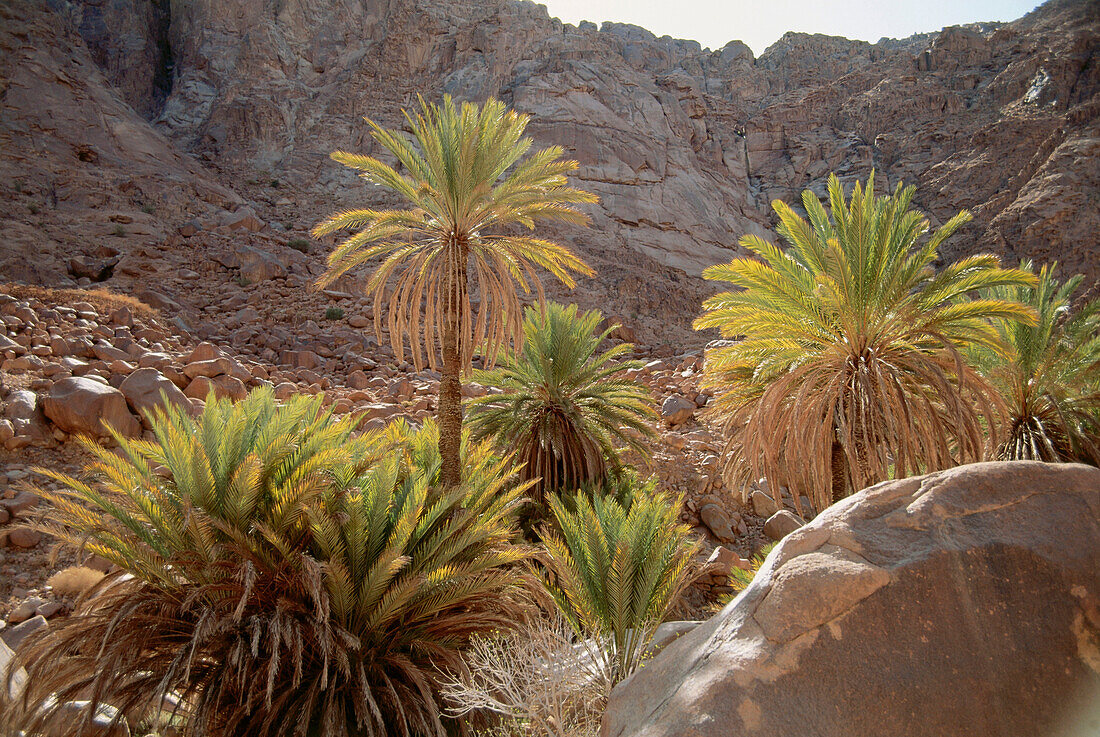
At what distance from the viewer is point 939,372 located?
279 inches

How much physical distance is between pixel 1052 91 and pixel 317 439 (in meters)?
46.7

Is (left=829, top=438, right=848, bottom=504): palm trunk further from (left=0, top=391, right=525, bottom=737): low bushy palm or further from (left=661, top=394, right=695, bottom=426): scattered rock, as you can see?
(left=661, top=394, right=695, bottom=426): scattered rock

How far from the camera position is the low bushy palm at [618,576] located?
5898 millimetres

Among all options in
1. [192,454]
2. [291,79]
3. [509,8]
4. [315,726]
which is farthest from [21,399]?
[509,8]

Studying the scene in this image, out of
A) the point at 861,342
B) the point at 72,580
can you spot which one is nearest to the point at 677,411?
the point at 861,342

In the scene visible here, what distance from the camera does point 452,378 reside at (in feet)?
29.9

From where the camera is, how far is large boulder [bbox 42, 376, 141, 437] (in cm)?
894

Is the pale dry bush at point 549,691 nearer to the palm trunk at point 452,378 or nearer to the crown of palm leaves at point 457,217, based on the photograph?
the palm trunk at point 452,378

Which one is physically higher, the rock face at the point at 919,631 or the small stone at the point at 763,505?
the rock face at the point at 919,631

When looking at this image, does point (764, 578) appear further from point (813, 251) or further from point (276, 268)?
point (276, 268)

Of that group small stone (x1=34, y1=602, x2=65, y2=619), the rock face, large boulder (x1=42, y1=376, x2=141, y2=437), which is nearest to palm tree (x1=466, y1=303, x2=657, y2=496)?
large boulder (x1=42, y1=376, x2=141, y2=437)

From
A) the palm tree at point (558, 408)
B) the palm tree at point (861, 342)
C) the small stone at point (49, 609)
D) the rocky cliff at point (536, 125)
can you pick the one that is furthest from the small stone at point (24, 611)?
the rocky cliff at point (536, 125)

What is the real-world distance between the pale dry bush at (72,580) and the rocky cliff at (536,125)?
14.3m

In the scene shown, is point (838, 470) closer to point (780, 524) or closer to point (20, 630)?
point (780, 524)
